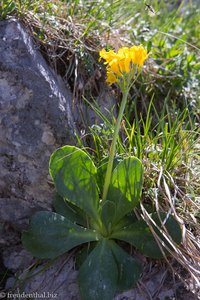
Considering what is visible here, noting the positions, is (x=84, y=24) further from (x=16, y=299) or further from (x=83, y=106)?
(x=16, y=299)

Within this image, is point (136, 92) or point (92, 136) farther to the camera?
point (136, 92)

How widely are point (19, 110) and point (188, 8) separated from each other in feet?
7.39

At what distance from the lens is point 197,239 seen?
1.91 metres

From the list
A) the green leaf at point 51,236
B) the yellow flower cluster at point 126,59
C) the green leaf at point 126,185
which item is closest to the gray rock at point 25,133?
the green leaf at point 51,236

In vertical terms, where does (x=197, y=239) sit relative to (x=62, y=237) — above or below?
below

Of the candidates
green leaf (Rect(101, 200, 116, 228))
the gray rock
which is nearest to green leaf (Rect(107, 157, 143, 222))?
green leaf (Rect(101, 200, 116, 228))

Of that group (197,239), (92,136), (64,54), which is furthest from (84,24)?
(197,239)

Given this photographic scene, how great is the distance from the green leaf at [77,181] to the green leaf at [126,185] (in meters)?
0.08

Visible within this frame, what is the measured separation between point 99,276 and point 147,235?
0.24 m

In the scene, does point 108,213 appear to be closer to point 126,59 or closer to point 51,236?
point 51,236

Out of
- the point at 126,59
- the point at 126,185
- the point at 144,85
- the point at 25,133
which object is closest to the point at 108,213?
the point at 126,185

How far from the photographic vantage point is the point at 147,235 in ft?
6.07

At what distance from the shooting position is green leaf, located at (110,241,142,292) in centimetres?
179

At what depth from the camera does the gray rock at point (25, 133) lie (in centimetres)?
200
